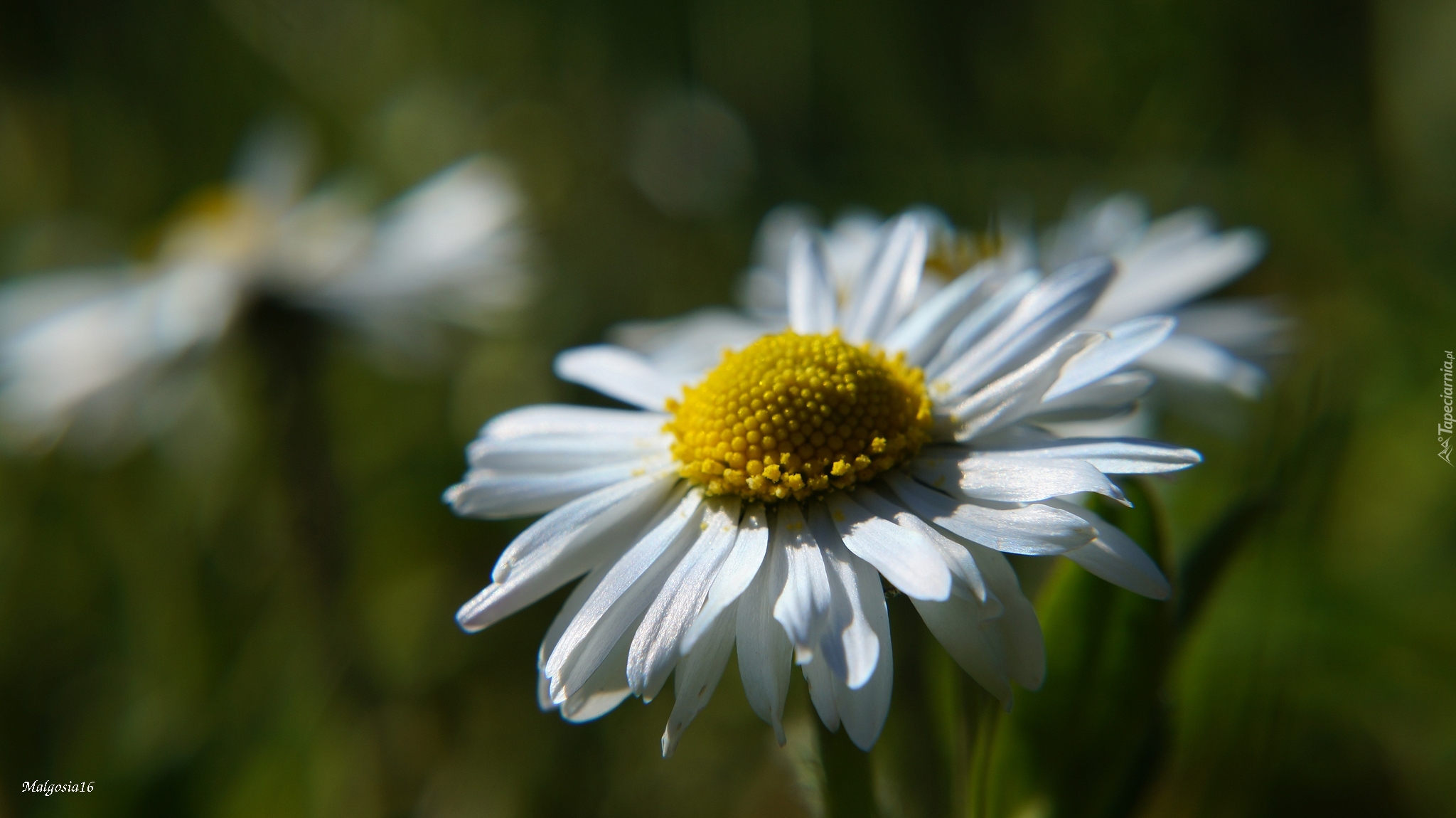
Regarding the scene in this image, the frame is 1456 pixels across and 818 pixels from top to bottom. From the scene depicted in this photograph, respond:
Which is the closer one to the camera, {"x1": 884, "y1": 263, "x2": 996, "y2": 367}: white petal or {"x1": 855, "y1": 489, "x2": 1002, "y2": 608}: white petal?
{"x1": 855, "y1": 489, "x2": 1002, "y2": 608}: white petal

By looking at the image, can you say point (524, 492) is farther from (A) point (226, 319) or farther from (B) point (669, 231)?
(B) point (669, 231)

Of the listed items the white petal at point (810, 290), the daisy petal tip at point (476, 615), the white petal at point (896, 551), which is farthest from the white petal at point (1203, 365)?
the daisy petal tip at point (476, 615)

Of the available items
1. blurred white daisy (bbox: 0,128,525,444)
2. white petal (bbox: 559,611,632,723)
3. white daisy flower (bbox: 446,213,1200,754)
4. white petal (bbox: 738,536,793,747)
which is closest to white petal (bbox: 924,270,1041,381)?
white daisy flower (bbox: 446,213,1200,754)

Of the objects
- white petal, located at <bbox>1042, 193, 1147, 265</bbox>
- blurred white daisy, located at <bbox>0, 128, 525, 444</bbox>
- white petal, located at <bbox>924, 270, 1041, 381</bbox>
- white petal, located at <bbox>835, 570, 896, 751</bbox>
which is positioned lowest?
white petal, located at <bbox>835, 570, 896, 751</bbox>

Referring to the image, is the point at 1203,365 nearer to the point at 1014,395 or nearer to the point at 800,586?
the point at 1014,395

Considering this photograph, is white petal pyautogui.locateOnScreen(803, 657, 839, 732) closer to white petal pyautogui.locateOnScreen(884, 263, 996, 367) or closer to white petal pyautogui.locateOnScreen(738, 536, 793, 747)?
white petal pyautogui.locateOnScreen(738, 536, 793, 747)

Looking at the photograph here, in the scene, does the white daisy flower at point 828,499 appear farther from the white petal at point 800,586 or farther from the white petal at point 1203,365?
the white petal at point 1203,365

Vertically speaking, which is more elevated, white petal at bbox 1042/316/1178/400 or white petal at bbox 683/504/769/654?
white petal at bbox 1042/316/1178/400

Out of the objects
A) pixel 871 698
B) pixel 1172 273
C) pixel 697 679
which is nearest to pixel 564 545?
pixel 697 679
